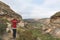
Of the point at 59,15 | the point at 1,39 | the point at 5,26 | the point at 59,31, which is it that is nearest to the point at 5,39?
the point at 1,39

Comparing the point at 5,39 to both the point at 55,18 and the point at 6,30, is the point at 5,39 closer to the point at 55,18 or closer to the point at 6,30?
the point at 6,30

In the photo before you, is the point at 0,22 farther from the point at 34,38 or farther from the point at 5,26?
the point at 34,38

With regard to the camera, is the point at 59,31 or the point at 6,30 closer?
the point at 6,30

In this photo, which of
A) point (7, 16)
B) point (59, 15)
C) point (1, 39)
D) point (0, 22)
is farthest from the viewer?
point (59, 15)

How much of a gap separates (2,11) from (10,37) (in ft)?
37.5

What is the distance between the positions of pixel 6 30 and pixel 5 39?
227cm

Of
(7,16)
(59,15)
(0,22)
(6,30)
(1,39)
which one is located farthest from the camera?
(59,15)

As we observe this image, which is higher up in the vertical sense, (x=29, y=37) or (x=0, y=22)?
(x=0, y=22)

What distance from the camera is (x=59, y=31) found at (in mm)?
41406

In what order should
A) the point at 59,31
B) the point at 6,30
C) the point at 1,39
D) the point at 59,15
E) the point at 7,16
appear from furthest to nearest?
1. the point at 59,15
2. the point at 59,31
3. the point at 7,16
4. the point at 6,30
5. the point at 1,39

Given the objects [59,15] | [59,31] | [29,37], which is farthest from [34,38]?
[59,15]

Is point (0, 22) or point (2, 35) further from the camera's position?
point (0, 22)

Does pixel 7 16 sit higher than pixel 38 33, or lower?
higher

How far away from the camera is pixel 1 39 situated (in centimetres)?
2822
